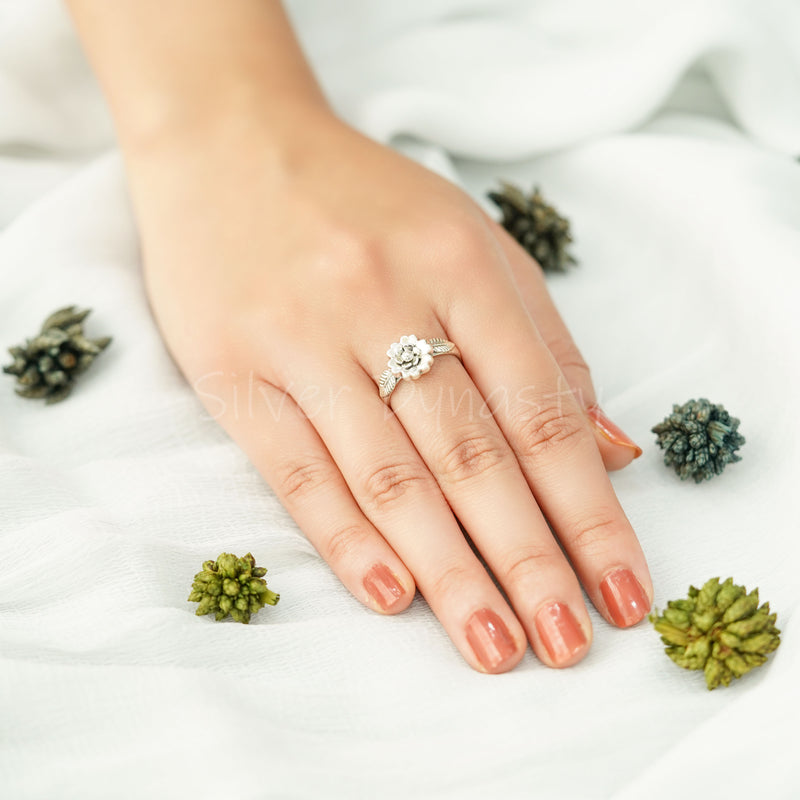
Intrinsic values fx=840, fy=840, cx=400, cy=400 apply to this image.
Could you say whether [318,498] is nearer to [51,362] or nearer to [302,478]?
[302,478]

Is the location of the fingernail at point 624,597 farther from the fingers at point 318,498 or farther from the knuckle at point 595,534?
the fingers at point 318,498

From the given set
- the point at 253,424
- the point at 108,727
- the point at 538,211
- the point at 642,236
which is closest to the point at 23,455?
the point at 253,424

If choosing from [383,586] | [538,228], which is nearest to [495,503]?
[383,586]

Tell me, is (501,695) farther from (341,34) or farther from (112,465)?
(341,34)

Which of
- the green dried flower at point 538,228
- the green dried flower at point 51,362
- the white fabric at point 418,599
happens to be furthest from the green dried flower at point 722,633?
the green dried flower at point 51,362

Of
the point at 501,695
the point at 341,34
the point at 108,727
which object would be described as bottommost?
the point at 501,695

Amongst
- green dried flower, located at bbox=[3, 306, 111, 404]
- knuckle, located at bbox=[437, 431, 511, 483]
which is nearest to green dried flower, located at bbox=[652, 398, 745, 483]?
knuckle, located at bbox=[437, 431, 511, 483]

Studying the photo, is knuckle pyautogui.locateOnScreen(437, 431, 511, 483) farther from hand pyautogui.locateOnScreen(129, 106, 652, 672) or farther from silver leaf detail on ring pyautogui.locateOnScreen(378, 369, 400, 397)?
silver leaf detail on ring pyautogui.locateOnScreen(378, 369, 400, 397)
